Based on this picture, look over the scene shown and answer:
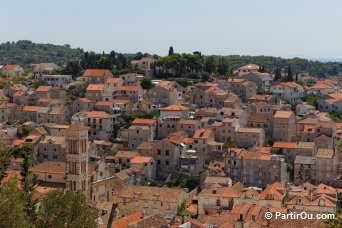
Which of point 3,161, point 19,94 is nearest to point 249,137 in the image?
point 3,161

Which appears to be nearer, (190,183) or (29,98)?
(190,183)

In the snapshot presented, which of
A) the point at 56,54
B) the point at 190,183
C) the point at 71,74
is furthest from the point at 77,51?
the point at 190,183

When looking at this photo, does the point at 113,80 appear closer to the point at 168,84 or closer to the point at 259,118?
the point at 168,84

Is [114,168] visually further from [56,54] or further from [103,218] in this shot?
[56,54]

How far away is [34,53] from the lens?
566ft

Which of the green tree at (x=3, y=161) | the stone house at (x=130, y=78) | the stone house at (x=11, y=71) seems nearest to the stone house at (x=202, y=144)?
the green tree at (x=3, y=161)

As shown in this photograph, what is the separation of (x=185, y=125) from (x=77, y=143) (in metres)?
19.1

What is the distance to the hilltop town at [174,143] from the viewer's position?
43.5 m

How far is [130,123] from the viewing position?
209ft

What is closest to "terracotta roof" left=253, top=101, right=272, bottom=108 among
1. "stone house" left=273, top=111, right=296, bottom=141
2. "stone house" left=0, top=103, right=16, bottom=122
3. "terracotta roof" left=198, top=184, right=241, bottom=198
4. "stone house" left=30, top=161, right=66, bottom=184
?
"stone house" left=273, top=111, right=296, bottom=141

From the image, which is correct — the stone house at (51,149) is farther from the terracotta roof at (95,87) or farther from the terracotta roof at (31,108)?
the terracotta roof at (95,87)

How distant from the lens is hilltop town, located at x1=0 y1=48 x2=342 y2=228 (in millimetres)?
43531

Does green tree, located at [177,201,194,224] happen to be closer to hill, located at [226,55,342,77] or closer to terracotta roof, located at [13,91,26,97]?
terracotta roof, located at [13,91,26,97]

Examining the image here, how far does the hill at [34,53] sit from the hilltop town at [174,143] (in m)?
69.1
